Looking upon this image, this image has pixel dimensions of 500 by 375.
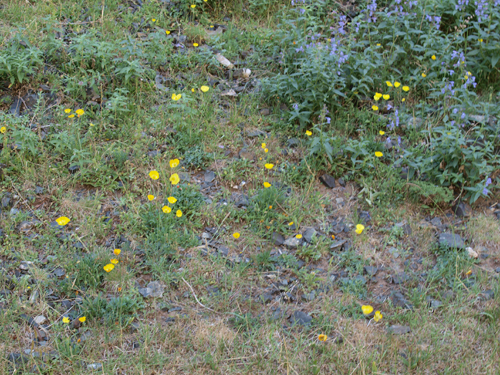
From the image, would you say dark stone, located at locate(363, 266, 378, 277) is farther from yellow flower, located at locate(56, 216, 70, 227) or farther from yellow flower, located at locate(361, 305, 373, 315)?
yellow flower, located at locate(56, 216, 70, 227)

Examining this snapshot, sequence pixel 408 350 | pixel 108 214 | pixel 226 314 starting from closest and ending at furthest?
1. pixel 408 350
2. pixel 226 314
3. pixel 108 214

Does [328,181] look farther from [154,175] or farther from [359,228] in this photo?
[154,175]

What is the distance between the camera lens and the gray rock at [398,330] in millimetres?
3127

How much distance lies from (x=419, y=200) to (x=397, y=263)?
679mm

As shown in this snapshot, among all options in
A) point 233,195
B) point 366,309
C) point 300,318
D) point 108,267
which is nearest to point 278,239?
point 233,195

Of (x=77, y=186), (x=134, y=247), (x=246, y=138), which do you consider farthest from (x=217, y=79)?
(x=134, y=247)

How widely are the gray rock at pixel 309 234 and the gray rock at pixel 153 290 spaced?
1140 mm

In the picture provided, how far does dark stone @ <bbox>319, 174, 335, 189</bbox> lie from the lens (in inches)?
165

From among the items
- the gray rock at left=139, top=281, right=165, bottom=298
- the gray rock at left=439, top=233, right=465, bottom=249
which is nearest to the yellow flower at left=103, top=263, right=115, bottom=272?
the gray rock at left=139, top=281, right=165, bottom=298

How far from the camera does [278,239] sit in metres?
3.74

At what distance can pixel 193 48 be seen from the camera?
546 cm

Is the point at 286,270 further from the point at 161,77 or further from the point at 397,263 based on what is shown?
the point at 161,77

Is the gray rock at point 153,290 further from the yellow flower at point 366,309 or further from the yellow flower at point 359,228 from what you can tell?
the yellow flower at point 359,228

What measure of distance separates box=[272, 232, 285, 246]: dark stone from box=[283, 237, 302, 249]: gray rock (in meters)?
0.03
